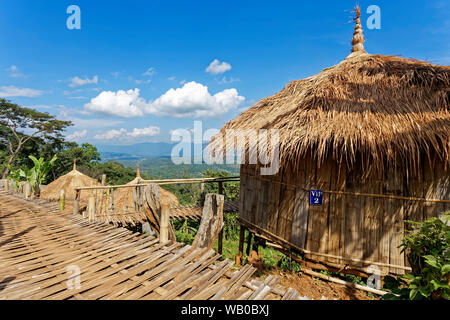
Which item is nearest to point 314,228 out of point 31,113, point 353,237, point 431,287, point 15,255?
point 353,237

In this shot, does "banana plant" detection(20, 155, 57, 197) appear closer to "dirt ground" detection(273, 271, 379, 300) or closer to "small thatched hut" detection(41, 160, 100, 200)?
"small thatched hut" detection(41, 160, 100, 200)

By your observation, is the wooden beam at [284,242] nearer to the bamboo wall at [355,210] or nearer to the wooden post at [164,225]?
the bamboo wall at [355,210]

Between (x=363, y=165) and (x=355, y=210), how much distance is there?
79 centimetres

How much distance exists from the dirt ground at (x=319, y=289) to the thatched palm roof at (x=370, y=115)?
226 cm

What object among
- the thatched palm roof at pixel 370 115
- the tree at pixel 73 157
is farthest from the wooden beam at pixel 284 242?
the tree at pixel 73 157

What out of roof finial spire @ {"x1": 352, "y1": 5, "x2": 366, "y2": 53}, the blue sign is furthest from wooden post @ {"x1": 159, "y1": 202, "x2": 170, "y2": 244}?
roof finial spire @ {"x1": 352, "y1": 5, "x2": 366, "y2": 53}

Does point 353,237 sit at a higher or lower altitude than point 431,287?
lower

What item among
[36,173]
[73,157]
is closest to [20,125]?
[73,157]

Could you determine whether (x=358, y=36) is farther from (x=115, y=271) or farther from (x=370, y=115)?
(x=115, y=271)

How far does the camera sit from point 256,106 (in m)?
7.04

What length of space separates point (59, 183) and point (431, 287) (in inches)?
607

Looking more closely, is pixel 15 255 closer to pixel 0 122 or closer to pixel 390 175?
pixel 390 175

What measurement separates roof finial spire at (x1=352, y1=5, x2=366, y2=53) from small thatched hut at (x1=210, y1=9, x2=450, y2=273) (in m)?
2.12
